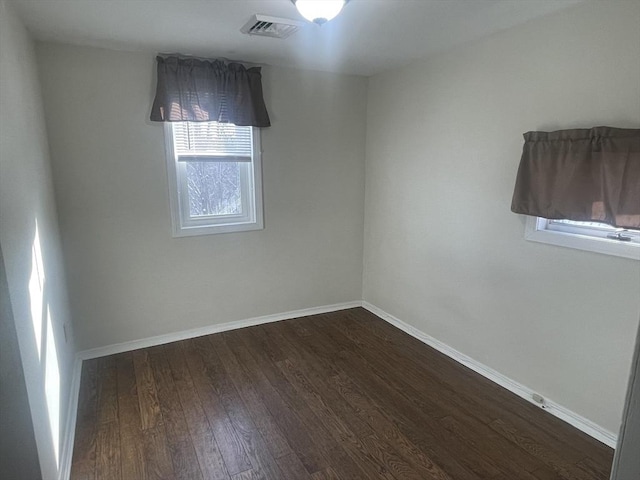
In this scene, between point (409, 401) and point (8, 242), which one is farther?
point (409, 401)

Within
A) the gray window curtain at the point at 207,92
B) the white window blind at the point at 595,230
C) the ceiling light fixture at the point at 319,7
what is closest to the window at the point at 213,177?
the gray window curtain at the point at 207,92

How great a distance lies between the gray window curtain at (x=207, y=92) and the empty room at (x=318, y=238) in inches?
0.7

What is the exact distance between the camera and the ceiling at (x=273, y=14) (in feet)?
6.51

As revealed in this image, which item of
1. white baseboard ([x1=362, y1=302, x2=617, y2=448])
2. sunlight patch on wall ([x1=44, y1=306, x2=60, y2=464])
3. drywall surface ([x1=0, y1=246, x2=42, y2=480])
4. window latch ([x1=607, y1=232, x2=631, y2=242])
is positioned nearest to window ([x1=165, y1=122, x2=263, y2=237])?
sunlight patch on wall ([x1=44, y1=306, x2=60, y2=464])

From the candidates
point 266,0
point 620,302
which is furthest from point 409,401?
point 266,0

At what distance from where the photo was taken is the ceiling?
198 cm

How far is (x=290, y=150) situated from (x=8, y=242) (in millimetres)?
2414

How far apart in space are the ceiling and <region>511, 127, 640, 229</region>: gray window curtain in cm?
71

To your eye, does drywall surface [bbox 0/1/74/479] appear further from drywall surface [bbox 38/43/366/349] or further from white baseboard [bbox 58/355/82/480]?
drywall surface [bbox 38/43/366/349]

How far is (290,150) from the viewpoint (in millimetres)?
3422

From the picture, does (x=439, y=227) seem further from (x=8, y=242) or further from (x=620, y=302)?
(x=8, y=242)

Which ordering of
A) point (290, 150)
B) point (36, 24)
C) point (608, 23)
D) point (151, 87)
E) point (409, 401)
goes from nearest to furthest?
point (608, 23) < point (36, 24) < point (409, 401) < point (151, 87) < point (290, 150)

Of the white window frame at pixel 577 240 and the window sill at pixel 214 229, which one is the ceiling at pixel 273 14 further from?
the window sill at pixel 214 229

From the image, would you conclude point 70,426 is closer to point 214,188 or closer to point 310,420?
point 310,420
